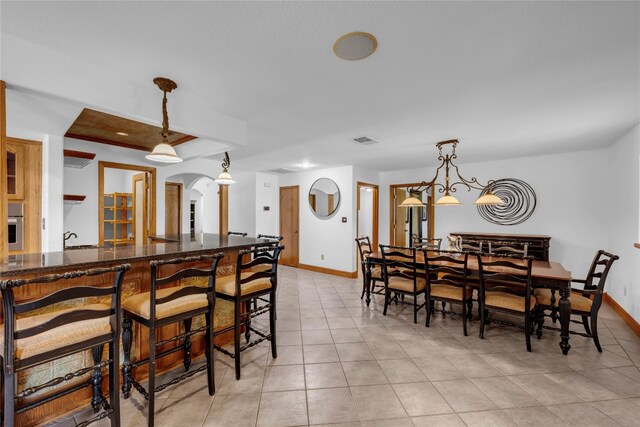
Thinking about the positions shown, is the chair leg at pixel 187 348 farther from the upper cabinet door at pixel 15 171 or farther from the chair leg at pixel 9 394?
the upper cabinet door at pixel 15 171

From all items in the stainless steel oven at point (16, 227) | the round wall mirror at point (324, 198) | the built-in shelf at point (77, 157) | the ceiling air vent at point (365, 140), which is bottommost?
the stainless steel oven at point (16, 227)

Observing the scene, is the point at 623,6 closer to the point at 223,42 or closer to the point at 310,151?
the point at 223,42

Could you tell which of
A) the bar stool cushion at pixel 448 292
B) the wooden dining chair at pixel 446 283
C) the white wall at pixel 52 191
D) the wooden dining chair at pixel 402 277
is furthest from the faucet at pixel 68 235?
the bar stool cushion at pixel 448 292

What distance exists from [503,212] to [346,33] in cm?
480

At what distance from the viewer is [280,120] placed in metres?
3.09

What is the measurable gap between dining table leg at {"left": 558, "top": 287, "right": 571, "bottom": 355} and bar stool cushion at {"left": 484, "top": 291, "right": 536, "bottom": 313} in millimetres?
227

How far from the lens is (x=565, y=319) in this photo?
2.65m

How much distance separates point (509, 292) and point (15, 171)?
16.8 feet

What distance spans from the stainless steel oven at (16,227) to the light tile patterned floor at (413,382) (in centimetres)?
208

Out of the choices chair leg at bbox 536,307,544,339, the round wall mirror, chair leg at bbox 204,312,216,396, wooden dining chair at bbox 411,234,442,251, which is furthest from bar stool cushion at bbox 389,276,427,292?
the round wall mirror

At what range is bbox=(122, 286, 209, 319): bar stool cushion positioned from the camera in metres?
1.81

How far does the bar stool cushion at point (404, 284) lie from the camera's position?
3490 millimetres

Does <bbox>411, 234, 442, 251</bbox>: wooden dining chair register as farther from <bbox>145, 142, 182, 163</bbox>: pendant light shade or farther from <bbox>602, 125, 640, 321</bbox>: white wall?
<bbox>145, 142, 182, 163</bbox>: pendant light shade

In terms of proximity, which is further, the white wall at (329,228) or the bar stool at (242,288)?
the white wall at (329,228)
